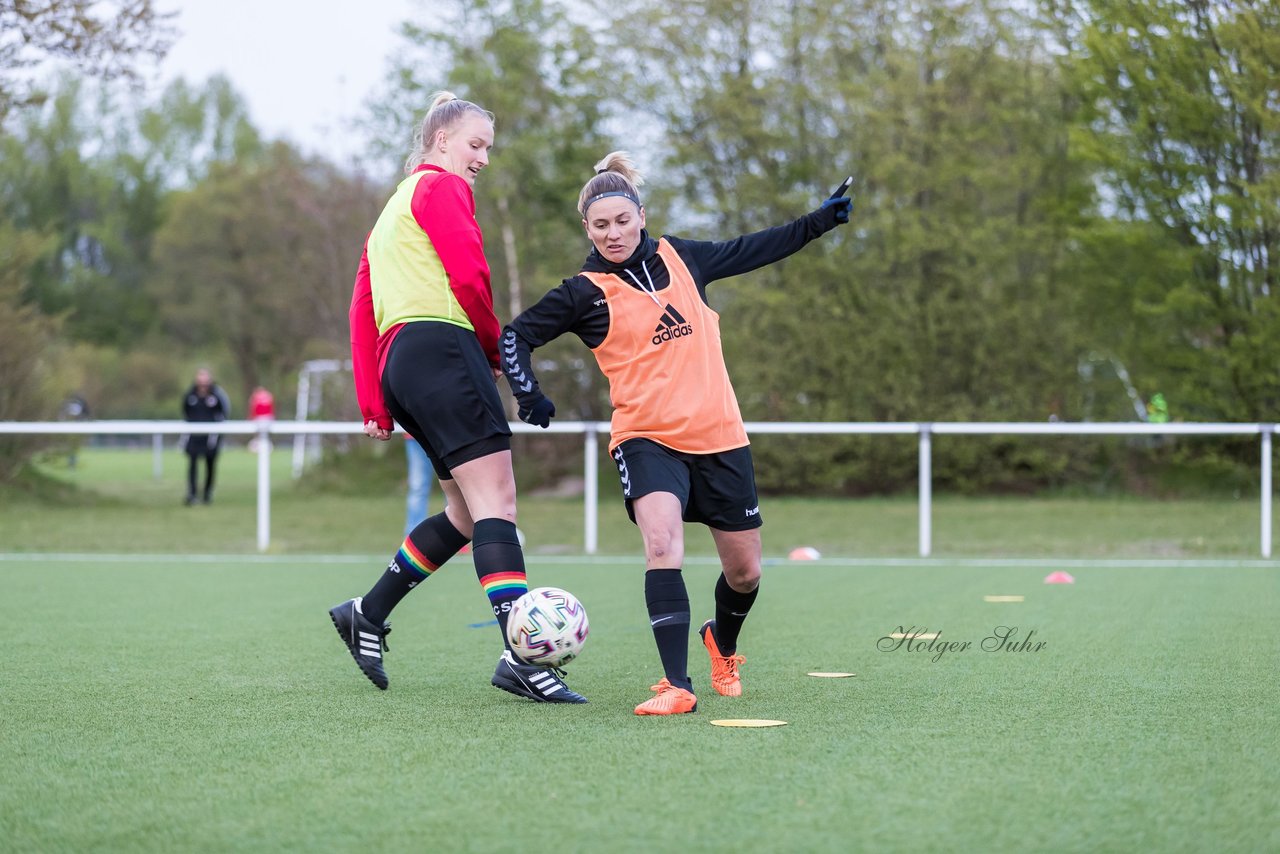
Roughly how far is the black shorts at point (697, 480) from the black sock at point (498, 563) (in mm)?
378

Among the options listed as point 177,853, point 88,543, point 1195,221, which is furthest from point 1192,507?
point 177,853

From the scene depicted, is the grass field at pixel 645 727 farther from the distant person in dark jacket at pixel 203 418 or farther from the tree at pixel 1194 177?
the distant person in dark jacket at pixel 203 418

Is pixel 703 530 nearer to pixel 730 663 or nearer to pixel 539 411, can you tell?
pixel 730 663

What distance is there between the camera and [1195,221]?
1564 centimetres

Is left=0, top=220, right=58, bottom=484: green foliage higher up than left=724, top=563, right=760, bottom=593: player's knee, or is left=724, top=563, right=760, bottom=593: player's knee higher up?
left=0, top=220, right=58, bottom=484: green foliage

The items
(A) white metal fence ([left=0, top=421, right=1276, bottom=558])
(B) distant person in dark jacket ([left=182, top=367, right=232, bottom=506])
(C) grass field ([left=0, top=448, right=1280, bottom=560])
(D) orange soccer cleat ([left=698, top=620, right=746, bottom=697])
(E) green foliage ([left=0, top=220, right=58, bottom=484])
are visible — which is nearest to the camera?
(D) orange soccer cleat ([left=698, top=620, right=746, bottom=697])

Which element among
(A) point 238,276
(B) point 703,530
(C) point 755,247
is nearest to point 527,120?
(B) point 703,530

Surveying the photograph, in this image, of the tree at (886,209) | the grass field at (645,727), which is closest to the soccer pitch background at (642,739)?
the grass field at (645,727)

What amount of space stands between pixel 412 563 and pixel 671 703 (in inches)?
41.6

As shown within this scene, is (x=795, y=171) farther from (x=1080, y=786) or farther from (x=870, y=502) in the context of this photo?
(x=1080, y=786)

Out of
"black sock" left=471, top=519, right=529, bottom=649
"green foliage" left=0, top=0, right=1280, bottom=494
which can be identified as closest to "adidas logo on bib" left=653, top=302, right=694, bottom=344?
"black sock" left=471, top=519, right=529, bottom=649

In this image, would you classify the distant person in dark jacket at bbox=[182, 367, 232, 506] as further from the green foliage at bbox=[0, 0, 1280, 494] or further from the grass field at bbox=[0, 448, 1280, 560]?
the green foliage at bbox=[0, 0, 1280, 494]

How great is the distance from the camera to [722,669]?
4.56 meters

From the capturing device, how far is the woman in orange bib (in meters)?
4.23
